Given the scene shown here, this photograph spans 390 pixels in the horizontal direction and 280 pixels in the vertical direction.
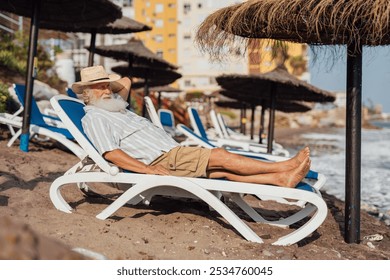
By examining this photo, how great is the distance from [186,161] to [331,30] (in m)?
1.58

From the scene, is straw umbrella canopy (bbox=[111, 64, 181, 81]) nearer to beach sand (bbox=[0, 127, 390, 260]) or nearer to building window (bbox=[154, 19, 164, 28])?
beach sand (bbox=[0, 127, 390, 260])

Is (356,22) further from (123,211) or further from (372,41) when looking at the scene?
(123,211)

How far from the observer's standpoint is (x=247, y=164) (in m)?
3.62

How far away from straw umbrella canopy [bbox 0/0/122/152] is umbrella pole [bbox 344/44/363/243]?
4.21 m

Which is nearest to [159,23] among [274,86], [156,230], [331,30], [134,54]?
[134,54]

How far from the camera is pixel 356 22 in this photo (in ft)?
11.9

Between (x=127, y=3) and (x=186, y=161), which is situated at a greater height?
(x=127, y=3)

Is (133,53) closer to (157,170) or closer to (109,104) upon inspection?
(109,104)

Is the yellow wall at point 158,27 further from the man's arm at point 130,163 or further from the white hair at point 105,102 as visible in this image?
the man's arm at point 130,163

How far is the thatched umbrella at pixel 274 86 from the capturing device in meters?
9.98

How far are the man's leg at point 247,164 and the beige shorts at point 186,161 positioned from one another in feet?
0.22

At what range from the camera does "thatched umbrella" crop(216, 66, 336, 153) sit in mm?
9984

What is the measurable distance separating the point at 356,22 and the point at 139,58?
29.0 ft

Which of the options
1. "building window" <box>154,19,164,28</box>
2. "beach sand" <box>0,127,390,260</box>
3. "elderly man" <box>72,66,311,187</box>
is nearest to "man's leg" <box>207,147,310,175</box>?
"elderly man" <box>72,66,311,187</box>
